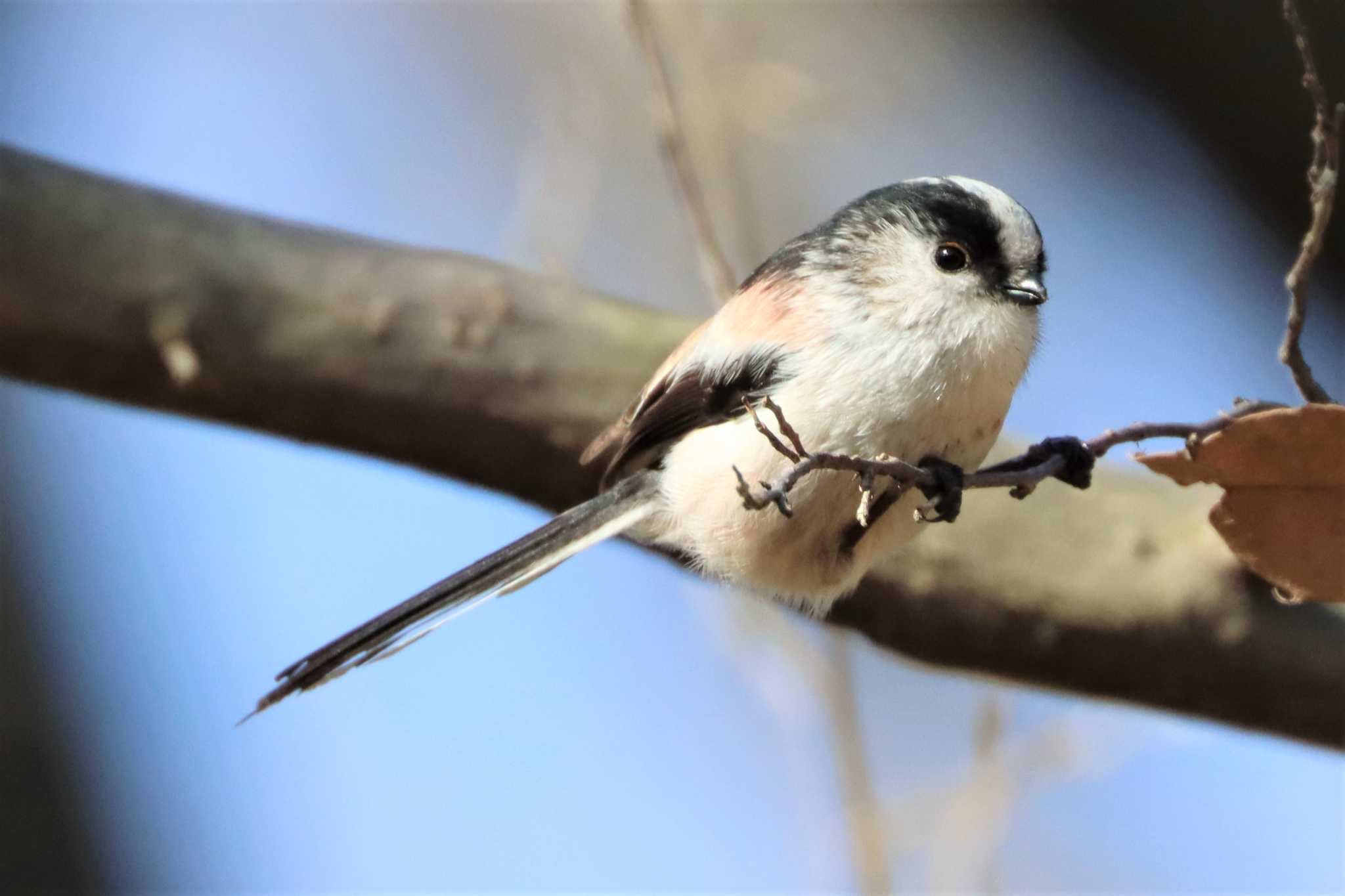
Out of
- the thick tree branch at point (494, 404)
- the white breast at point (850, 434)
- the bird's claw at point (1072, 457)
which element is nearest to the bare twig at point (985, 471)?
the bird's claw at point (1072, 457)

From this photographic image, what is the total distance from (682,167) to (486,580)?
68 centimetres

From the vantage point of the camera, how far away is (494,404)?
178 cm

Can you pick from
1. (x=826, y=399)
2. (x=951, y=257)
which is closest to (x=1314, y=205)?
(x=951, y=257)

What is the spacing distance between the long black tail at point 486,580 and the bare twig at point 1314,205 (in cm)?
72

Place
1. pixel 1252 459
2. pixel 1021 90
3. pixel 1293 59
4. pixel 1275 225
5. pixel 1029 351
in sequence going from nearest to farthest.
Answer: pixel 1252 459
pixel 1029 351
pixel 1293 59
pixel 1275 225
pixel 1021 90

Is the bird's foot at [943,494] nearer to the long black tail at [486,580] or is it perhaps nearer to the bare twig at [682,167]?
the long black tail at [486,580]

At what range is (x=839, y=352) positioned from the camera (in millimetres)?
1336

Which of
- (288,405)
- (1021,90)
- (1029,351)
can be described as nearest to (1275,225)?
(1021,90)

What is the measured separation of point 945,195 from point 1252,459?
44cm

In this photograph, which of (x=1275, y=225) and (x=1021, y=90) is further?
(x=1021, y=90)

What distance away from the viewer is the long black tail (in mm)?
1180

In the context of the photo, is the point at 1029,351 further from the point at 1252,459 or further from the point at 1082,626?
the point at 1082,626

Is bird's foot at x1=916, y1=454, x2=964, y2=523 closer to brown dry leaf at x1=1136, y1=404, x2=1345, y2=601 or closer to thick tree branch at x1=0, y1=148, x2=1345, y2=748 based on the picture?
brown dry leaf at x1=1136, y1=404, x2=1345, y2=601

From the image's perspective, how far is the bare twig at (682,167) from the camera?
166cm
